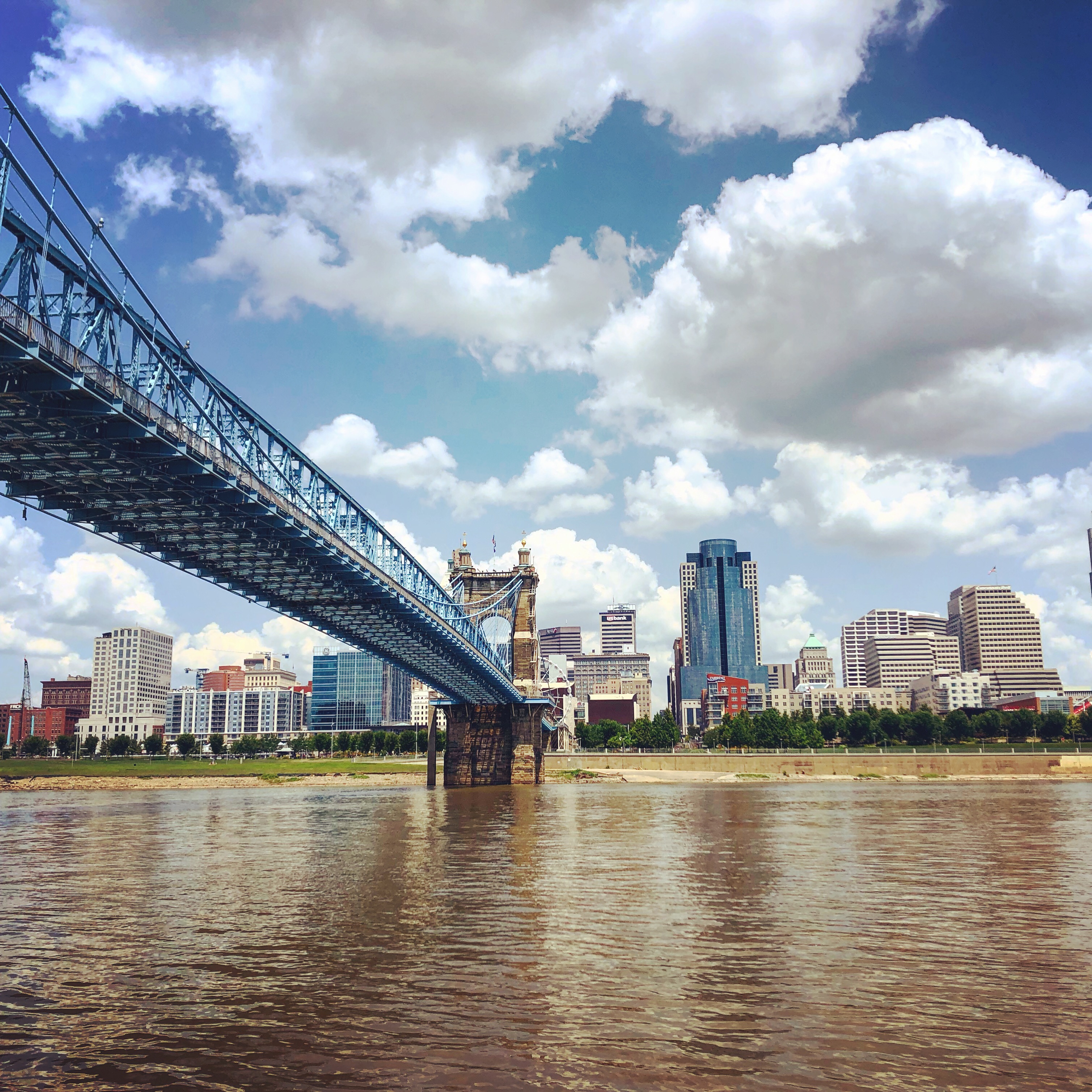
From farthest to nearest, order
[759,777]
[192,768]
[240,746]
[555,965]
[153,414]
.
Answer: [240,746]
[192,768]
[759,777]
[153,414]
[555,965]

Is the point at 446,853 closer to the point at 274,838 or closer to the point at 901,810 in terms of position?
the point at 274,838

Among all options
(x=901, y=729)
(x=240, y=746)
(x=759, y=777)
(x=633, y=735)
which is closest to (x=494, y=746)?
(x=759, y=777)

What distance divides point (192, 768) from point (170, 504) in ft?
308

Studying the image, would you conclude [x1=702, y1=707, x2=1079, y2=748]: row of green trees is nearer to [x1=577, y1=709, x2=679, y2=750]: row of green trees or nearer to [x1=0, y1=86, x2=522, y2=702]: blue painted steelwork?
[x1=577, y1=709, x2=679, y2=750]: row of green trees

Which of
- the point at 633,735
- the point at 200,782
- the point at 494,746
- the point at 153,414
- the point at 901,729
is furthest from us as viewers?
the point at 633,735

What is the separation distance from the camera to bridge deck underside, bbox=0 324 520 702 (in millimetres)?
26625

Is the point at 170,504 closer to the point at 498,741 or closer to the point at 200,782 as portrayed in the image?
the point at 498,741

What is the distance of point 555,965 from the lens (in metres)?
15.7

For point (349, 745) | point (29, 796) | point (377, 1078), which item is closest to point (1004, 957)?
point (377, 1078)

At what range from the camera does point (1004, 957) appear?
15953 millimetres

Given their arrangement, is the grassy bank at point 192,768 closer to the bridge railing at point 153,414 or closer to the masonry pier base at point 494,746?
the masonry pier base at point 494,746

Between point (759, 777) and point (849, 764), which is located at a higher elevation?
point (849, 764)

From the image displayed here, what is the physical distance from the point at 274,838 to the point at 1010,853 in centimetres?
2832

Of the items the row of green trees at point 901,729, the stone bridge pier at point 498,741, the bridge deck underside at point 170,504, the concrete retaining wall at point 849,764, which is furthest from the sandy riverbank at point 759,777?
the bridge deck underside at point 170,504
